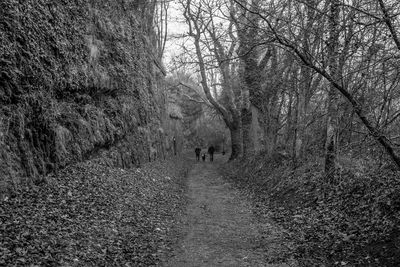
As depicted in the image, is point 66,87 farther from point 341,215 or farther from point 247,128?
point 247,128

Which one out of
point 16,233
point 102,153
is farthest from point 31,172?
point 102,153

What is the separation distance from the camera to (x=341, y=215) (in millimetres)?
6699

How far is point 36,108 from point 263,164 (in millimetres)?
10539

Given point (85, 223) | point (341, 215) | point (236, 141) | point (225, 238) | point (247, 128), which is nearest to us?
point (85, 223)

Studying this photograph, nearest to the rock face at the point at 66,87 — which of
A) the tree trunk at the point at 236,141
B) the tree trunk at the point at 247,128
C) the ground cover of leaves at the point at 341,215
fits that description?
the ground cover of leaves at the point at 341,215

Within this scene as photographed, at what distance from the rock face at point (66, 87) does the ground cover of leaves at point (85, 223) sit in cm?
50

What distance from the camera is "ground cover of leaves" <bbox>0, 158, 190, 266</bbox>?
4.82 meters

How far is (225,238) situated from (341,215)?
8.16 feet

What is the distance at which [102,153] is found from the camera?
1087cm

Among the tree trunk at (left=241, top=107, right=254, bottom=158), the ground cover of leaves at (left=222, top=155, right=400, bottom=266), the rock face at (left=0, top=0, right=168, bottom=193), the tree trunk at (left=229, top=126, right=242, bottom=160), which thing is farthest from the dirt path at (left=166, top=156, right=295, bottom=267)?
the tree trunk at (left=229, top=126, right=242, bottom=160)

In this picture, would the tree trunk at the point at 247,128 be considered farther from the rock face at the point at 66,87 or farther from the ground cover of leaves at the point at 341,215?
the ground cover of leaves at the point at 341,215

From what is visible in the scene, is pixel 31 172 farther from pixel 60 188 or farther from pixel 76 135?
pixel 76 135

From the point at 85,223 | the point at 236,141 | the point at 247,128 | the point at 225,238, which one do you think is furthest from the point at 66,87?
the point at 236,141

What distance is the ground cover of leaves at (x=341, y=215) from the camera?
17.1 feet
